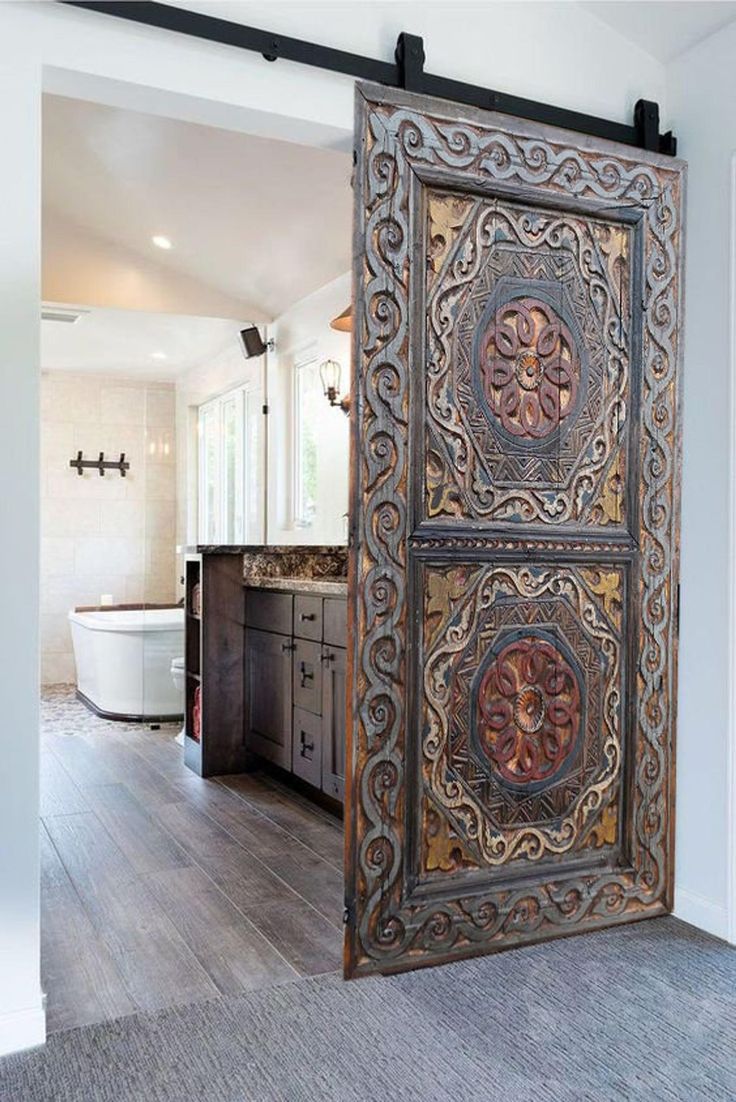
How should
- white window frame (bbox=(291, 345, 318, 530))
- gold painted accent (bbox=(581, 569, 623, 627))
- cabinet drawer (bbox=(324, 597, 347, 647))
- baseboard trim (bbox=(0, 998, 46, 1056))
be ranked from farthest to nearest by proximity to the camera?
white window frame (bbox=(291, 345, 318, 530)) → cabinet drawer (bbox=(324, 597, 347, 647)) → gold painted accent (bbox=(581, 569, 623, 627)) → baseboard trim (bbox=(0, 998, 46, 1056))

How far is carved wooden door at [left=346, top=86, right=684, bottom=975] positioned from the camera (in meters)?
2.45

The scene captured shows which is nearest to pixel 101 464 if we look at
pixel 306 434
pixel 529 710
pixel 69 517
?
pixel 69 517

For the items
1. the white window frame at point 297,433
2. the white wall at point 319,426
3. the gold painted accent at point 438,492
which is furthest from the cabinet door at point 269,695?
the gold painted accent at point 438,492

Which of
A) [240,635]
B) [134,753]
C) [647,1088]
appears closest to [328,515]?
[240,635]

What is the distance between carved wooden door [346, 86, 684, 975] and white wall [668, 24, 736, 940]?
6 centimetres

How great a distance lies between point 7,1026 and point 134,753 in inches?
119

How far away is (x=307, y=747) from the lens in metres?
3.93

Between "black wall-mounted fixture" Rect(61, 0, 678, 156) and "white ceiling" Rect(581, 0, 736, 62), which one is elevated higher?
"white ceiling" Rect(581, 0, 736, 62)

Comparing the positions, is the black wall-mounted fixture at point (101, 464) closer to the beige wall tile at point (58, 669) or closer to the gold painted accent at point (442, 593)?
the beige wall tile at point (58, 669)

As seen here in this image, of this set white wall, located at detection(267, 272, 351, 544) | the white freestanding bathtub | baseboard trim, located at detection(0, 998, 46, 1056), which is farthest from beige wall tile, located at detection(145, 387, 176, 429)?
baseboard trim, located at detection(0, 998, 46, 1056)

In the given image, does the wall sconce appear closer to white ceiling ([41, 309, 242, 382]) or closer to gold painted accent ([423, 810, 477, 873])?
white ceiling ([41, 309, 242, 382])

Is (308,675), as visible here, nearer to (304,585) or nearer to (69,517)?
(304,585)

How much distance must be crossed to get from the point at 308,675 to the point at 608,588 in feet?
5.05

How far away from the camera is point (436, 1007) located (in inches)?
89.7
